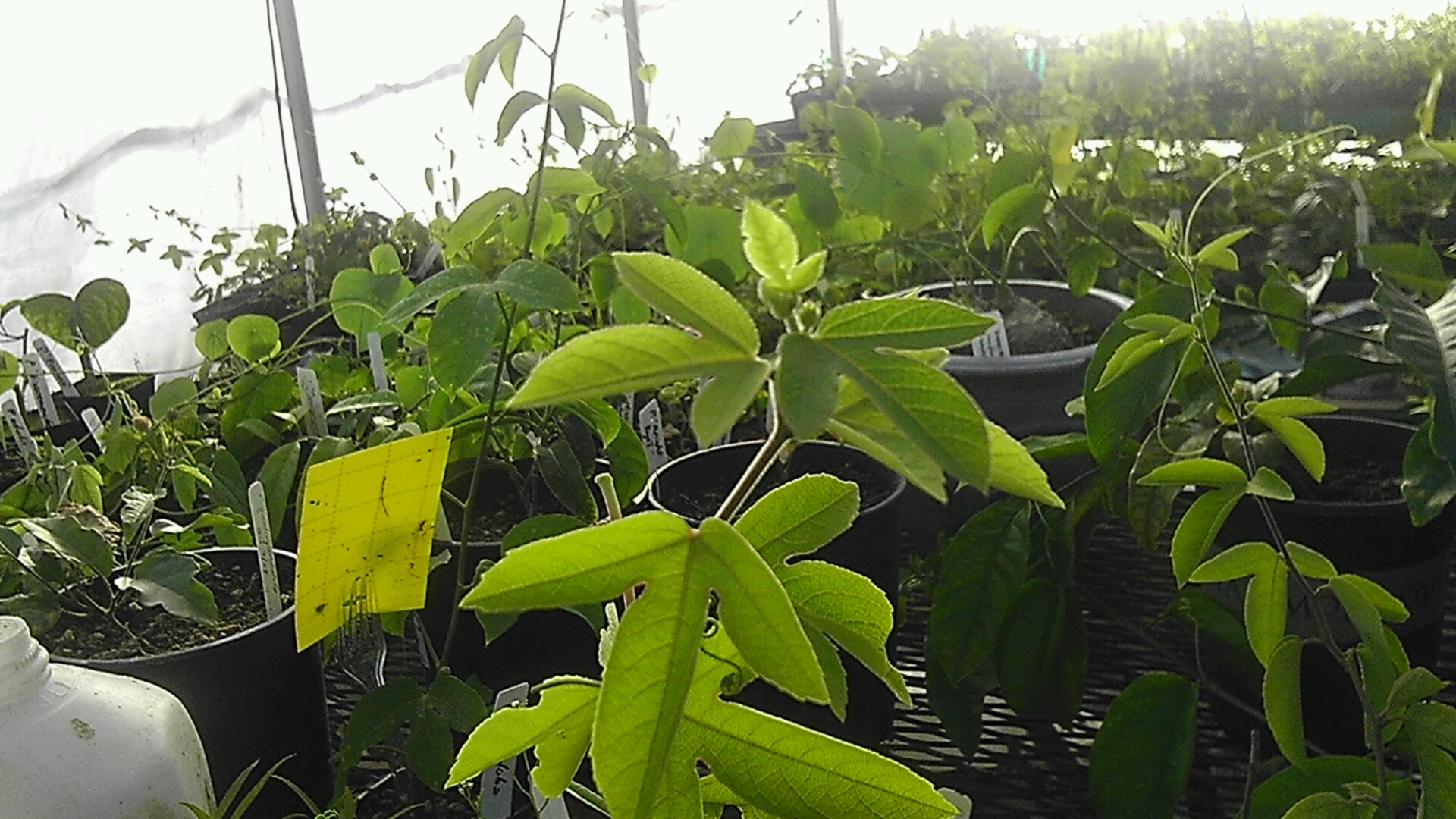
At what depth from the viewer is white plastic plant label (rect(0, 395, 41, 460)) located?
1.00 m

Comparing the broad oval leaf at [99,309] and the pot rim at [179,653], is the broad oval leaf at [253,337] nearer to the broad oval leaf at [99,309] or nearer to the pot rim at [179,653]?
the broad oval leaf at [99,309]

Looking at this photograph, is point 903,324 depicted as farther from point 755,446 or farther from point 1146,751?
point 755,446

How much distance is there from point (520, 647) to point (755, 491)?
0.21 metres

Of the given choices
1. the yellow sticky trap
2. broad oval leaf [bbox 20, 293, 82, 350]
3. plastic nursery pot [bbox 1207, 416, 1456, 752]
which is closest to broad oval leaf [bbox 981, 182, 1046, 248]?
plastic nursery pot [bbox 1207, 416, 1456, 752]

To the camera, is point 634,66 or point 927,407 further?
point 634,66

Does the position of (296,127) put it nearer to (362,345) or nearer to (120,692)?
(362,345)

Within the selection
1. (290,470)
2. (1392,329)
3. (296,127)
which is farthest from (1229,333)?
(296,127)

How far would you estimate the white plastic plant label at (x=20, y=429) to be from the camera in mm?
996

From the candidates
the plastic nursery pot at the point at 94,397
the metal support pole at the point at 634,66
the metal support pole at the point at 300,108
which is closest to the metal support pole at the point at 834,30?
the metal support pole at the point at 634,66

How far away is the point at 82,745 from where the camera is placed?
45 cm

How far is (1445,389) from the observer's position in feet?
2.00

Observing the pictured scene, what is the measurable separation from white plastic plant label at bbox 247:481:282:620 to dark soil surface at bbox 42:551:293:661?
3cm

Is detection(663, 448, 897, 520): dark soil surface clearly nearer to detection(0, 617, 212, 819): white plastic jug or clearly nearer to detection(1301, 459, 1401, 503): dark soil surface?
detection(1301, 459, 1401, 503): dark soil surface

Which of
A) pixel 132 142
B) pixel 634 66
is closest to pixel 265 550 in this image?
→ pixel 132 142
